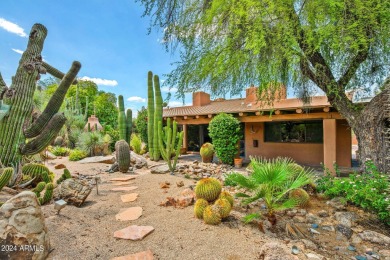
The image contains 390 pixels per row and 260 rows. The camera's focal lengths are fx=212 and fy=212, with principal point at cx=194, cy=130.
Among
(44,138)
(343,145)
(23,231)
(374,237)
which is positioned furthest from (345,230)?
(343,145)

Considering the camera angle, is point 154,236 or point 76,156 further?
point 76,156

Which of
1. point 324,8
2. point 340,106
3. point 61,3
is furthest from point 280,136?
point 61,3

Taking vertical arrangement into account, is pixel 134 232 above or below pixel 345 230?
above

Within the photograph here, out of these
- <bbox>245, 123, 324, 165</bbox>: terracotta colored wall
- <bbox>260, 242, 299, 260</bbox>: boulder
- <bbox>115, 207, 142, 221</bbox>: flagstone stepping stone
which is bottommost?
<bbox>115, 207, 142, 221</bbox>: flagstone stepping stone

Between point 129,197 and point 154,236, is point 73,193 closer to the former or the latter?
point 129,197

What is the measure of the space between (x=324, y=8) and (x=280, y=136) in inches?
294

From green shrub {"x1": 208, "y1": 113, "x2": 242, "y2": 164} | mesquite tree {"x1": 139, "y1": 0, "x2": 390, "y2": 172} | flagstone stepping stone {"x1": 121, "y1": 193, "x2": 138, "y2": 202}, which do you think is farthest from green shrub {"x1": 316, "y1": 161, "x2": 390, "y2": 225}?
green shrub {"x1": 208, "y1": 113, "x2": 242, "y2": 164}

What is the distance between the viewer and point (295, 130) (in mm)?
10070

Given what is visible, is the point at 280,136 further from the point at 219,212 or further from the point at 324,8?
the point at 219,212

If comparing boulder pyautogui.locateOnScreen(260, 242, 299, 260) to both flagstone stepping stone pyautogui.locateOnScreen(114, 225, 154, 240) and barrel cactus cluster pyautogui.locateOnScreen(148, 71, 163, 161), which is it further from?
barrel cactus cluster pyautogui.locateOnScreen(148, 71, 163, 161)

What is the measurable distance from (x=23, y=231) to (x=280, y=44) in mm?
4484

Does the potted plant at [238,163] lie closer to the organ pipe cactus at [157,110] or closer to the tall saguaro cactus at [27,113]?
the organ pipe cactus at [157,110]

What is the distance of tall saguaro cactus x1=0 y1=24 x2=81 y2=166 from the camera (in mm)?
4297

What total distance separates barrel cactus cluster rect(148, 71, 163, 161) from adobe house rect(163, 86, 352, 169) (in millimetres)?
1444
